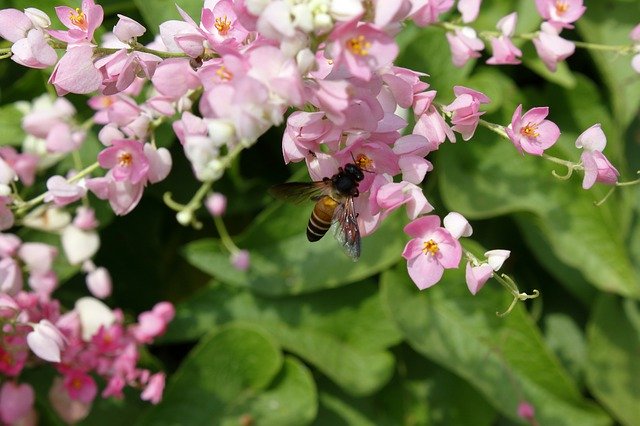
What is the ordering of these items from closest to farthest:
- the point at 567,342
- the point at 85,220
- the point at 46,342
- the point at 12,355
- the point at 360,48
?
the point at 360,48 → the point at 46,342 → the point at 12,355 → the point at 85,220 → the point at 567,342

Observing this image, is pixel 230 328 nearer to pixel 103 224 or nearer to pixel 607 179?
pixel 103 224

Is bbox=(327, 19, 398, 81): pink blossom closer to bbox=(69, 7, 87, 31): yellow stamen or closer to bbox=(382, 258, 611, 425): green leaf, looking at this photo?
bbox=(69, 7, 87, 31): yellow stamen

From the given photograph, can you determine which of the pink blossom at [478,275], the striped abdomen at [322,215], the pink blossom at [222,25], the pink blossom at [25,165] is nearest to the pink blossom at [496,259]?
the pink blossom at [478,275]

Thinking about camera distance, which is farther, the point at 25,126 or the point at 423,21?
the point at 25,126

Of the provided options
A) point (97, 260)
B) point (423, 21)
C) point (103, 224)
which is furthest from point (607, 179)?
point (97, 260)

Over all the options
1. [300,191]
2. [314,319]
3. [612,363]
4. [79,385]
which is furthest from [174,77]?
[612,363]

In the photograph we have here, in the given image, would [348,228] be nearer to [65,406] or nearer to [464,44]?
[464,44]
